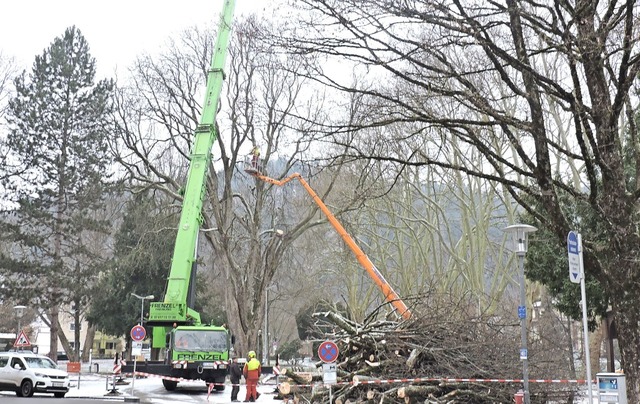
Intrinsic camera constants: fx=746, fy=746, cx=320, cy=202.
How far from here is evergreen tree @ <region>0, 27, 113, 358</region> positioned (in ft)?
149

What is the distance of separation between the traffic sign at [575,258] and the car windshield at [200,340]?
59.9ft

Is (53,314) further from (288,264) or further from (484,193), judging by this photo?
(484,193)

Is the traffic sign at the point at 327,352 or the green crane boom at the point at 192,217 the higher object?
the green crane boom at the point at 192,217

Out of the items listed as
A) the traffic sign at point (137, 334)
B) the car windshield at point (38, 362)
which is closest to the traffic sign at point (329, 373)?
the traffic sign at point (137, 334)

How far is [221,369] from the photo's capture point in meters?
26.5

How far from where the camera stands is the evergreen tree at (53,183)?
4534cm

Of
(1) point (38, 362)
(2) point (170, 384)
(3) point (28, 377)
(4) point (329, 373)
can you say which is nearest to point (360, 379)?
(4) point (329, 373)

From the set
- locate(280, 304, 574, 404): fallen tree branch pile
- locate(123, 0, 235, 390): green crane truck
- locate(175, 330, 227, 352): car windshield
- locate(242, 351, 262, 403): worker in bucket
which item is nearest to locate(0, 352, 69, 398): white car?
locate(123, 0, 235, 390): green crane truck

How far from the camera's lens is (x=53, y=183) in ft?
156

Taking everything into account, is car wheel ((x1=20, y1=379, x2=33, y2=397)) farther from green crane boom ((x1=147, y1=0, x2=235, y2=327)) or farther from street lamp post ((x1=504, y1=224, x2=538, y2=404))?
street lamp post ((x1=504, y1=224, x2=538, y2=404))

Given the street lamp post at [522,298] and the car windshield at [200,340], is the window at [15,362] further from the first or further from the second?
the street lamp post at [522,298]

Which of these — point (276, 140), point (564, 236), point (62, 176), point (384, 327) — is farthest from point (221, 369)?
point (62, 176)

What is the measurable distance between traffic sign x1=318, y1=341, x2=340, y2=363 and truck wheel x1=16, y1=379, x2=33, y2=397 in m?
13.8

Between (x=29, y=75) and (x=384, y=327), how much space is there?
125ft
